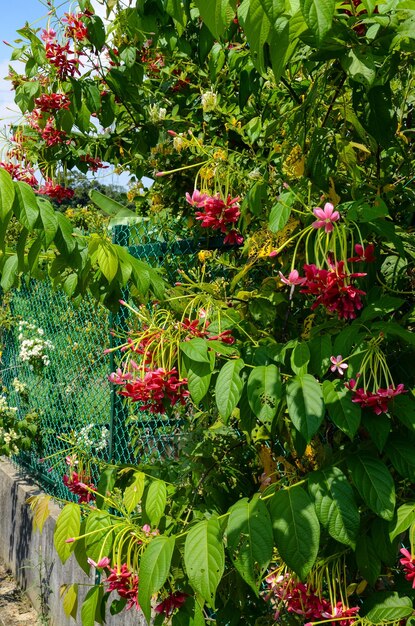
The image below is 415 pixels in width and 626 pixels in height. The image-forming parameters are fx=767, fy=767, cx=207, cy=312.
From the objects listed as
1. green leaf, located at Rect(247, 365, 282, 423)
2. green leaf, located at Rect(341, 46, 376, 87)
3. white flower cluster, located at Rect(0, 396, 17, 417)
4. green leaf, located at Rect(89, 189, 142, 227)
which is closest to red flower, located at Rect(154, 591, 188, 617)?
green leaf, located at Rect(247, 365, 282, 423)

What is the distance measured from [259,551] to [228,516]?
0.70 feet

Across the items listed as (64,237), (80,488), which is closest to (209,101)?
(64,237)

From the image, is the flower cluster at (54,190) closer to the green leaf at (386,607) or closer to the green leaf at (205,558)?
the green leaf at (205,558)

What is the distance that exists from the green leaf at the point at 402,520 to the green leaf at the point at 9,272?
1.35 metres

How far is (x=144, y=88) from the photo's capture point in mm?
3688

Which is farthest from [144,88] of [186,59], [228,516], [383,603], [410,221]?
[383,603]

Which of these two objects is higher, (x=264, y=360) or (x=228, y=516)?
(x=264, y=360)

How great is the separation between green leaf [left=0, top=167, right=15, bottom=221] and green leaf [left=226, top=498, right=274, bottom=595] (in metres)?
0.94

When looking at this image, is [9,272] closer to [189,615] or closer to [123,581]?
[123,581]

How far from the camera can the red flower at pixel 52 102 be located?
3.30m

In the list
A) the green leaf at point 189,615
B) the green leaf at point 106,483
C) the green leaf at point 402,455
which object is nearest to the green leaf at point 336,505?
the green leaf at point 402,455

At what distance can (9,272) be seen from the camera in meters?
2.46

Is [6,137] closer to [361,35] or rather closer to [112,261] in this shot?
[112,261]

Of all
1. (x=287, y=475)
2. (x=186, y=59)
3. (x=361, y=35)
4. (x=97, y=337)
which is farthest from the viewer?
(x=97, y=337)
